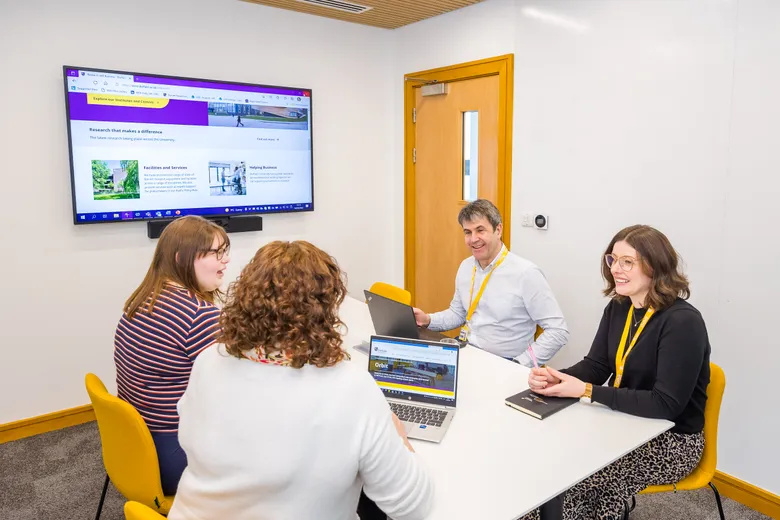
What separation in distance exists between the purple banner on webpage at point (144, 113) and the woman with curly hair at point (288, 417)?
262 cm

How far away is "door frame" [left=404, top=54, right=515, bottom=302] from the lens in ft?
12.6

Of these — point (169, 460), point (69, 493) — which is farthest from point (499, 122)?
point (69, 493)

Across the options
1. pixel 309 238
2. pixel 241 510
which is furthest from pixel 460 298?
pixel 241 510

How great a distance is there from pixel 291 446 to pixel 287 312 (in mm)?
281

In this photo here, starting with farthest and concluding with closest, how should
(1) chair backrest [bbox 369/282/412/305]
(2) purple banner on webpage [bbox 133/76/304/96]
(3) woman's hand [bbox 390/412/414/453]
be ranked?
(2) purple banner on webpage [bbox 133/76/304/96] → (1) chair backrest [bbox 369/282/412/305] → (3) woman's hand [bbox 390/412/414/453]

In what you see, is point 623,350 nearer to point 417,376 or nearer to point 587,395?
point 587,395

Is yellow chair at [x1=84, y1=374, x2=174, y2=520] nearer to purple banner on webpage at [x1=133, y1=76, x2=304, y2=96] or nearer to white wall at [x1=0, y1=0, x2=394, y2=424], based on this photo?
white wall at [x1=0, y1=0, x2=394, y2=424]

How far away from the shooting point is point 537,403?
76.1 inches

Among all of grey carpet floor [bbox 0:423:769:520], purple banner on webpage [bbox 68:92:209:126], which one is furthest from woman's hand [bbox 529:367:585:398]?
purple banner on webpage [bbox 68:92:209:126]

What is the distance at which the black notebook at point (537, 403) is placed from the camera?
187cm

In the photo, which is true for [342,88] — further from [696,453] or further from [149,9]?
[696,453]

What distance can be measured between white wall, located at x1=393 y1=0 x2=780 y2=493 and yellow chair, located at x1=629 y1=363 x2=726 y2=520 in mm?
899

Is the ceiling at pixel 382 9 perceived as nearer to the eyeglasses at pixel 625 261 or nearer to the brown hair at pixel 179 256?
the brown hair at pixel 179 256

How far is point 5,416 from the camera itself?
10.9 ft
